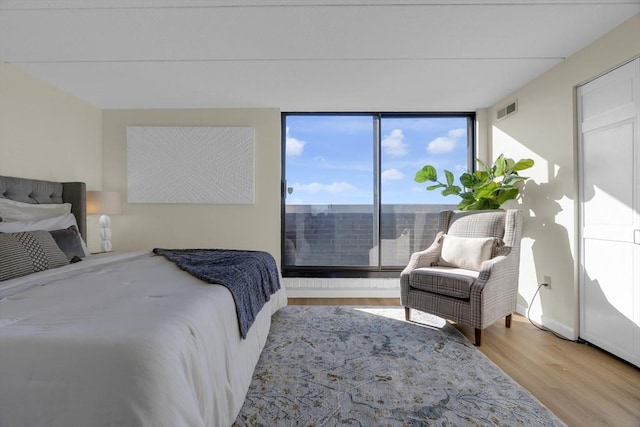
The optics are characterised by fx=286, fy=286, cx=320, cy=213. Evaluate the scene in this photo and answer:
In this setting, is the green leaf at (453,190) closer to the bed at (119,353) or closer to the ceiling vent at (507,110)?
the ceiling vent at (507,110)

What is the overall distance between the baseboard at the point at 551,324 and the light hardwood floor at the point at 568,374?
0.08 meters

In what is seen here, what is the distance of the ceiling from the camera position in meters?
1.85

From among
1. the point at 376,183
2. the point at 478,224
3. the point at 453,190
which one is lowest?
the point at 478,224

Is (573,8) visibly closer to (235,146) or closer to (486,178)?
(486,178)

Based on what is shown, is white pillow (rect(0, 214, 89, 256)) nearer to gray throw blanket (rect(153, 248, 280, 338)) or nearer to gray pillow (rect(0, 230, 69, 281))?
gray pillow (rect(0, 230, 69, 281))

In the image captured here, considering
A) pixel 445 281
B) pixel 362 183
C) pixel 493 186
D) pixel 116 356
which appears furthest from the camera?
pixel 362 183

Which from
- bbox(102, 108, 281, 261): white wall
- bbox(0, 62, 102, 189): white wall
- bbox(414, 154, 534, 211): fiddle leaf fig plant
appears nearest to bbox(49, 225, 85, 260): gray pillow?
bbox(0, 62, 102, 189): white wall

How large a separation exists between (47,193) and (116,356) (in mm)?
2731

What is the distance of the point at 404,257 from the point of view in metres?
3.77

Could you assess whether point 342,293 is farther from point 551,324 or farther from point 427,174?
point 551,324

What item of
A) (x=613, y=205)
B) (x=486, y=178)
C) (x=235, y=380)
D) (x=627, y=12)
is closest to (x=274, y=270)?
(x=235, y=380)

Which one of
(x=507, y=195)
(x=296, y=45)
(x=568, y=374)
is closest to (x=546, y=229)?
(x=507, y=195)

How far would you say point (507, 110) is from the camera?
128 inches

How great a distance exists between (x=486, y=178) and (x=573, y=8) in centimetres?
159
